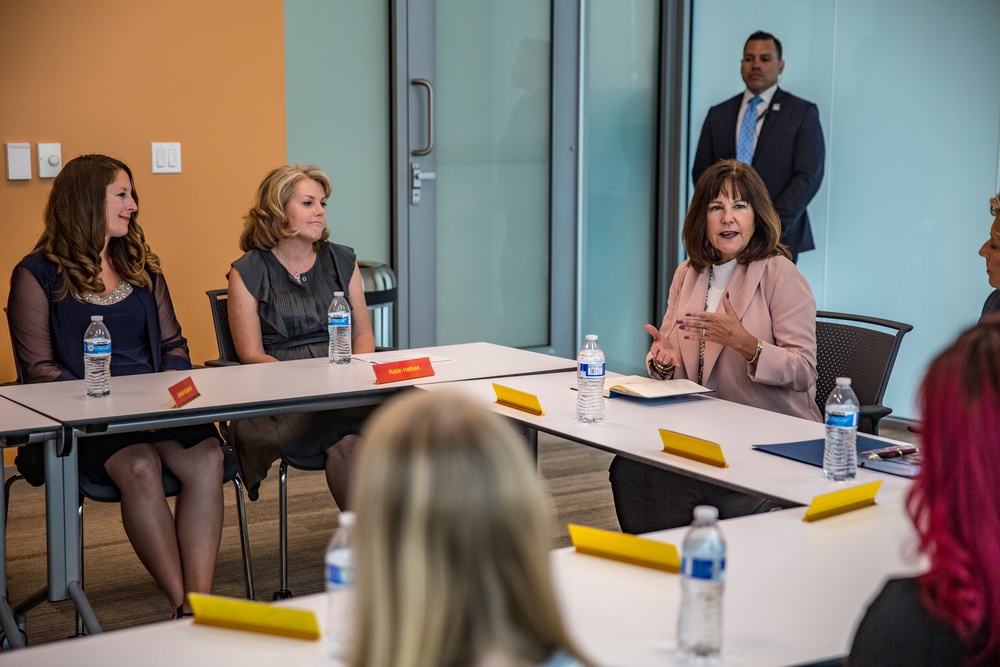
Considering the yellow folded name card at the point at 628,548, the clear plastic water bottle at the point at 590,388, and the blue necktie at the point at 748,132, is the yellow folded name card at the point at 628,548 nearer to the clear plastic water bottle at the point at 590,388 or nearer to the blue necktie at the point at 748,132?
the clear plastic water bottle at the point at 590,388

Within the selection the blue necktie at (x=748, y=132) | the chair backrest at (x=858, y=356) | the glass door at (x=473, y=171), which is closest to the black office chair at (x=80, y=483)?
the chair backrest at (x=858, y=356)

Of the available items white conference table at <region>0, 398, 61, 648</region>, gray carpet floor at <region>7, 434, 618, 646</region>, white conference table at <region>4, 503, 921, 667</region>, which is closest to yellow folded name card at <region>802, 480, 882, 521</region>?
white conference table at <region>4, 503, 921, 667</region>

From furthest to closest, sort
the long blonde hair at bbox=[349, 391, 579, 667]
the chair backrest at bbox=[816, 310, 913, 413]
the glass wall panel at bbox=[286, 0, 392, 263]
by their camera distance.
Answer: the glass wall panel at bbox=[286, 0, 392, 263] < the chair backrest at bbox=[816, 310, 913, 413] < the long blonde hair at bbox=[349, 391, 579, 667]

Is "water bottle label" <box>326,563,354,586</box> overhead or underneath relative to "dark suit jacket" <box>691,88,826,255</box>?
underneath

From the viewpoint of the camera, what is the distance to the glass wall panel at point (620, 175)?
6.39 metres

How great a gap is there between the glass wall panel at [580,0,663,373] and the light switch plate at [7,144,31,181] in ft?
9.92

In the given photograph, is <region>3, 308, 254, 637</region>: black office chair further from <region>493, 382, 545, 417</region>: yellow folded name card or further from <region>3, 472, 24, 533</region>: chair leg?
<region>493, 382, 545, 417</region>: yellow folded name card

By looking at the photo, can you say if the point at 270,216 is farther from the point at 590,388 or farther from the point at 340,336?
the point at 590,388

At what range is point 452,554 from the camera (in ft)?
3.17

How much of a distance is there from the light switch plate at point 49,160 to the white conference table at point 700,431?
2.33m

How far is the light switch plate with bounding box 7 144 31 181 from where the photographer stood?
4582 mm

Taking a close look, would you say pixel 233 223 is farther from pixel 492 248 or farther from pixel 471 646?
pixel 471 646

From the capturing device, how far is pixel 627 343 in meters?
6.72

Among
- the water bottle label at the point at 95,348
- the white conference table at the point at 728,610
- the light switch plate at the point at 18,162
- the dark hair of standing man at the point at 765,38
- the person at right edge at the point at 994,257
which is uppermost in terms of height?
the dark hair of standing man at the point at 765,38
